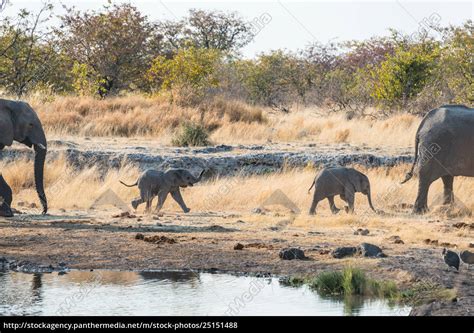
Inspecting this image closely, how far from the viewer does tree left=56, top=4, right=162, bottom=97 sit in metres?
37.6

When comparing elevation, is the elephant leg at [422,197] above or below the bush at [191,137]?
below

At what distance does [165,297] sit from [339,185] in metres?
6.36

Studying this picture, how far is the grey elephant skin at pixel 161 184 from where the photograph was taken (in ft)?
53.9

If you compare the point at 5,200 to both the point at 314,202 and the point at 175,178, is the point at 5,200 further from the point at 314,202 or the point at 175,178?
the point at 314,202

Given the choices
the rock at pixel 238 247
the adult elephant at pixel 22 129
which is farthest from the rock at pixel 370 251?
the adult elephant at pixel 22 129

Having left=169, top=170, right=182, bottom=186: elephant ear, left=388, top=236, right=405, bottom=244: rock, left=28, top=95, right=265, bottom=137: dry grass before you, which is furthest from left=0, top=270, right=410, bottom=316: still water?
left=28, top=95, right=265, bottom=137: dry grass

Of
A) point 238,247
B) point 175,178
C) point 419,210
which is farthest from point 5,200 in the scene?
point 419,210

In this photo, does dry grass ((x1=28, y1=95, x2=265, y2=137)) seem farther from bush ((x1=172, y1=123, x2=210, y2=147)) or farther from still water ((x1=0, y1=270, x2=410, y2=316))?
still water ((x1=0, y1=270, x2=410, y2=316))

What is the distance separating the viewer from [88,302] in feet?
33.3

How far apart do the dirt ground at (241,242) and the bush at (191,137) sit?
20.4 feet

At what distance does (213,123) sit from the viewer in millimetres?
26562

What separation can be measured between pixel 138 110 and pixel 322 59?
26.7 m

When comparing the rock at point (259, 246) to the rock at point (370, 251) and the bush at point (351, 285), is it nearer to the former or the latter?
the rock at point (370, 251)
